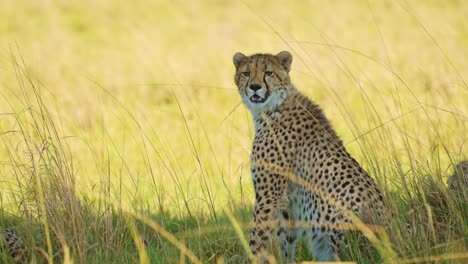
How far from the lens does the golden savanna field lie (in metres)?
3.93

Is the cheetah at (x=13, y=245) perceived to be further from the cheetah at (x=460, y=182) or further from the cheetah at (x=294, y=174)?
the cheetah at (x=460, y=182)

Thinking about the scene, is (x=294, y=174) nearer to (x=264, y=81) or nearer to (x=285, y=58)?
(x=264, y=81)

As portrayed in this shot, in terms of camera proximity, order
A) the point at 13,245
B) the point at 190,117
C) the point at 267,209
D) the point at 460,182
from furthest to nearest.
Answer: the point at 190,117 < the point at 267,209 < the point at 13,245 < the point at 460,182

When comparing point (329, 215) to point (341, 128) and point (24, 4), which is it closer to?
point (341, 128)

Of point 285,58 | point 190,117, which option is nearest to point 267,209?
point 285,58

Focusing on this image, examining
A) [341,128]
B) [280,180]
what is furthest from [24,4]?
[280,180]

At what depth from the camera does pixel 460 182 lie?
3.83 meters

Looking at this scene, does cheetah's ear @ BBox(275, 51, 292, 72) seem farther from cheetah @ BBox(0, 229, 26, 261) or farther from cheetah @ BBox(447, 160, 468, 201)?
cheetah @ BBox(0, 229, 26, 261)

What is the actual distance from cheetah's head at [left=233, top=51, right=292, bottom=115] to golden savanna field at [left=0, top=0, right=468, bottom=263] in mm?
191

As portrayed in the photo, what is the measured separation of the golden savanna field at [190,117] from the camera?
3.93m

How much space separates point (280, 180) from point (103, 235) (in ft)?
2.60

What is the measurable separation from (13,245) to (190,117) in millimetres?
3863

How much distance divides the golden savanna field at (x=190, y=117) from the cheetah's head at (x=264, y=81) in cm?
19

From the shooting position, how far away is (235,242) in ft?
13.5
